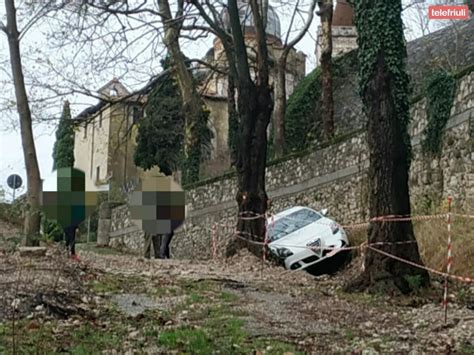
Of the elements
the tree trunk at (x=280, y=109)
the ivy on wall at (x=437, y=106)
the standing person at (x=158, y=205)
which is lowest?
the standing person at (x=158, y=205)

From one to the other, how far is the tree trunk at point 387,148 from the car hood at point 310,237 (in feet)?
17.3

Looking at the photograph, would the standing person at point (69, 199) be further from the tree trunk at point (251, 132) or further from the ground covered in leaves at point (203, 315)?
the tree trunk at point (251, 132)

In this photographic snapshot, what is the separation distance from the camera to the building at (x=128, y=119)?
971 inches

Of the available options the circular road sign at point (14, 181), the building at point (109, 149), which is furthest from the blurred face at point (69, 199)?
the building at point (109, 149)

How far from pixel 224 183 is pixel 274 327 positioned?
1821cm

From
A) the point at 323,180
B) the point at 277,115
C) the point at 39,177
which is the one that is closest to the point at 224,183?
the point at 277,115

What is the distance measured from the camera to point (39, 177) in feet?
54.1

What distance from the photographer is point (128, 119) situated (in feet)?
95.9

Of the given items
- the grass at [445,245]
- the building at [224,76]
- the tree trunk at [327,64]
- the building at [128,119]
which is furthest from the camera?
the building at [128,119]

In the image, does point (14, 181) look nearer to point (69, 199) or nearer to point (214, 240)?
point (214, 240)

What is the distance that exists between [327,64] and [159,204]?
38.9 feet

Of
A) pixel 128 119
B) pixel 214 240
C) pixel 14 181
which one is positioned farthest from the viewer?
pixel 128 119

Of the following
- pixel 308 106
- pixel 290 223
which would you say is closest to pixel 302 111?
pixel 308 106

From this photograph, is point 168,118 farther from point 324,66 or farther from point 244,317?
point 244,317
